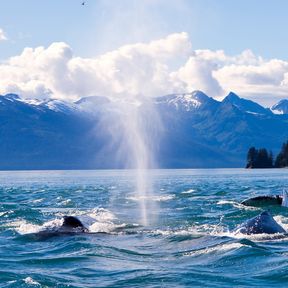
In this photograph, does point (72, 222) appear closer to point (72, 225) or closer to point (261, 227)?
point (72, 225)

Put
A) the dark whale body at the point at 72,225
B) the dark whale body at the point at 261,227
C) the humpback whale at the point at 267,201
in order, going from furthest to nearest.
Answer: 1. the humpback whale at the point at 267,201
2. the dark whale body at the point at 72,225
3. the dark whale body at the point at 261,227

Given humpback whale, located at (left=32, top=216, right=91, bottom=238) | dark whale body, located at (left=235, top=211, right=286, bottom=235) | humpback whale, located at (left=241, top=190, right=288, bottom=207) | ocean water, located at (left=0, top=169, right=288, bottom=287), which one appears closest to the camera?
ocean water, located at (left=0, top=169, right=288, bottom=287)

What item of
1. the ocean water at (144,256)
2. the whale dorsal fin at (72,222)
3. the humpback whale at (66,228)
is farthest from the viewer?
the whale dorsal fin at (72,222)

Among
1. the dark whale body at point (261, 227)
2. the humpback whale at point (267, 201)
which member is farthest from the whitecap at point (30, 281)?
the humpback whale at point (267, 201)

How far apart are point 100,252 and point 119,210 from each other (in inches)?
770

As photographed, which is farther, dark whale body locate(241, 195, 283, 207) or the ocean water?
dark whale body locate(241, 195, 283, 207)

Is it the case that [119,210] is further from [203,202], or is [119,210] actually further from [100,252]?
[100,252]

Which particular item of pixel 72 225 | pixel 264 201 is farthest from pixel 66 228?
pixel 264 201

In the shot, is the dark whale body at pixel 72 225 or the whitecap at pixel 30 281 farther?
the dark whale body at pixel 72 225

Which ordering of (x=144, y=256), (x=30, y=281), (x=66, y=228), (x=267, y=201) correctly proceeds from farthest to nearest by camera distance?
(x=267, y=201), (x=66, y=228), (x=144, y=256), (x=30, y=281)

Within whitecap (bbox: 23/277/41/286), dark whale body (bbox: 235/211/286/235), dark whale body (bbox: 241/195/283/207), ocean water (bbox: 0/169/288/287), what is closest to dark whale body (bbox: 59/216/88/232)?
ocean water (bbox: 0/169/288/287)

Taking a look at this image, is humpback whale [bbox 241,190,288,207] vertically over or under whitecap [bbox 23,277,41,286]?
over

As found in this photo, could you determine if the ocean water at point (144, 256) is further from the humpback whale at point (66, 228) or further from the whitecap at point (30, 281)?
the humpback whale at point (66, 228)

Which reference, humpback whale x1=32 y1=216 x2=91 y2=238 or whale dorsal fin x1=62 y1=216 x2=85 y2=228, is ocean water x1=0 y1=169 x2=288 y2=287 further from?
whale dorsal fin x1=62 y1=216 x2=85 y2=228
